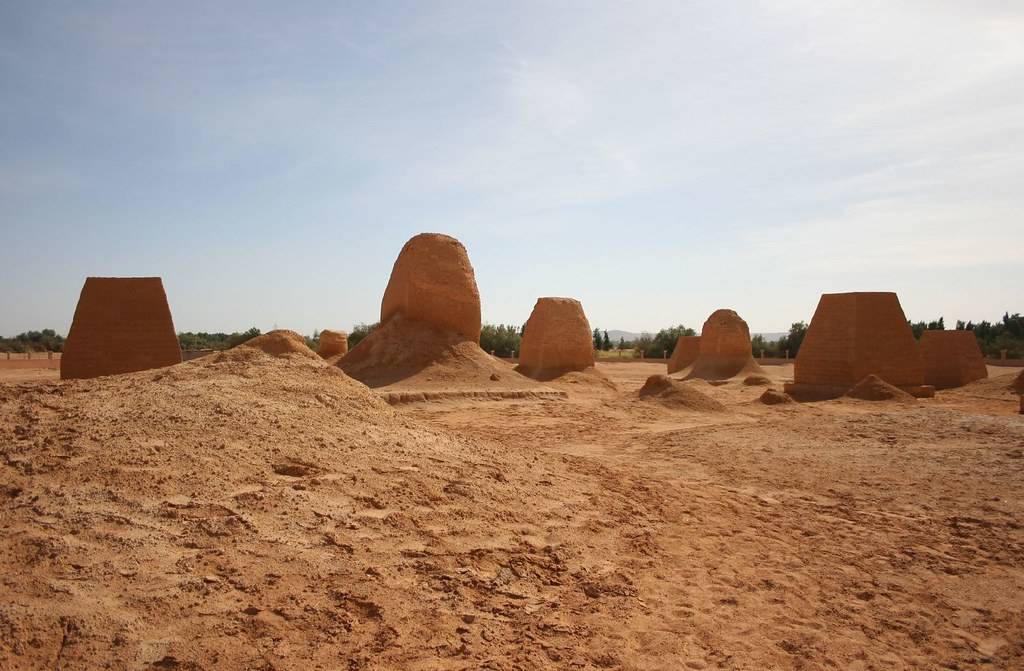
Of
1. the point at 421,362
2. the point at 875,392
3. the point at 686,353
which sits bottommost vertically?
the point at 875,392

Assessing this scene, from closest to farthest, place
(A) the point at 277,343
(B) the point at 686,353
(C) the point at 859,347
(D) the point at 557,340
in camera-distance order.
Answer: (A) the point at 277,343 < (C) the point at 859,347 < (D) the point at 557,340 < (B) the point at 686,353

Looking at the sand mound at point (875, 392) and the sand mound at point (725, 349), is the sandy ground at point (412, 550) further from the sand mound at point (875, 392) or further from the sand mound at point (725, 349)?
the sand mound at point (725, 349)

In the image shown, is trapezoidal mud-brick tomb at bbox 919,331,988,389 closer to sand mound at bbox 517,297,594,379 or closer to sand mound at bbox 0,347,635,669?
sand mound at bbox 517,297,594,379

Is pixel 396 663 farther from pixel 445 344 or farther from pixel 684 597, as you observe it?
pixel 445 344

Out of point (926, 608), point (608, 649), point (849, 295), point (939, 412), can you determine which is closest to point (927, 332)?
point (849, 295)

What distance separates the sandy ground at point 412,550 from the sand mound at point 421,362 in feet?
23.5

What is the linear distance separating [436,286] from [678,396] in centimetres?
554

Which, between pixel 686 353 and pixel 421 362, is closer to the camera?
pixel 421 362

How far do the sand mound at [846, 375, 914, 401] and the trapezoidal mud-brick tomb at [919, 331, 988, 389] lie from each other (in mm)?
7015

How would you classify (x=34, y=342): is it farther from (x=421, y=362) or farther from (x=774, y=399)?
(x=774, y=399)

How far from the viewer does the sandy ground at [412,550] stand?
286 cm

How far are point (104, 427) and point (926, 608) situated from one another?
15.5ft

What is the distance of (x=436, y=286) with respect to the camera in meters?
15.1

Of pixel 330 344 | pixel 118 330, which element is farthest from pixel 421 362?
pixel 330 344
